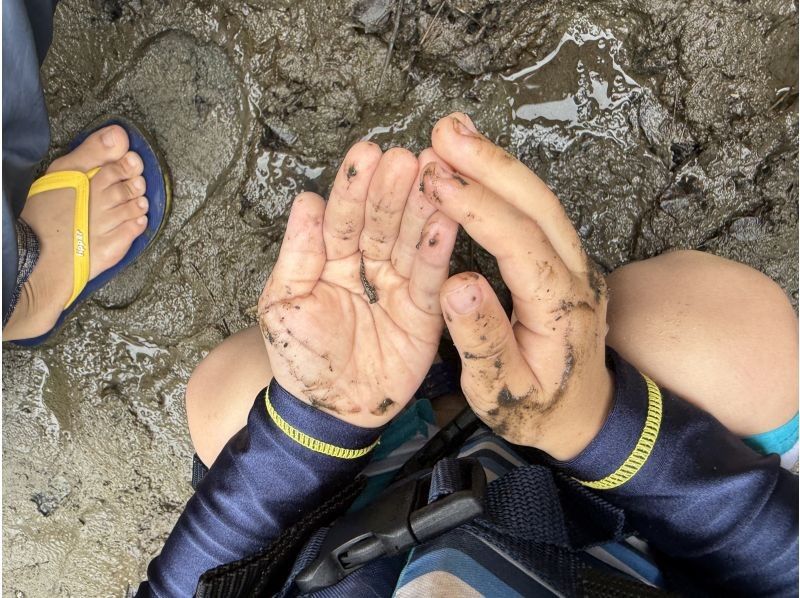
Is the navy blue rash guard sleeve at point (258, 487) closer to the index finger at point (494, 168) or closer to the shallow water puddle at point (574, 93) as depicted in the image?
the index finger at point (494, 168)

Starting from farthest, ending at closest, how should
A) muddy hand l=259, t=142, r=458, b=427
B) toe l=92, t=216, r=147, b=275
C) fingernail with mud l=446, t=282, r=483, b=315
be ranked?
toe l=92, t=216, r=147, b=275, muddy hand l=259, t=142, r=458, b=427, fingernail with mud l=446, t=282, r=483, b=315

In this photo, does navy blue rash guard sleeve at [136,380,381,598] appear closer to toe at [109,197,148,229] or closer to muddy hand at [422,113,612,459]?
muddy hand at [422,113,612,459]

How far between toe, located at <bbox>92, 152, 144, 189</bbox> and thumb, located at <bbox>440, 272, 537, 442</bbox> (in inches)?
36.5

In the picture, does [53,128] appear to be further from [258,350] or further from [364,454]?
[364,454]

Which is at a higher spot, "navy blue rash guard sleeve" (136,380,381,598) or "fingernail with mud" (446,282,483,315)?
"fingernail with mud" (446,282,483,315)

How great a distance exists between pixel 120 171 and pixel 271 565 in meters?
0.94

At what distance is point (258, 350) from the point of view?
110 centimetres

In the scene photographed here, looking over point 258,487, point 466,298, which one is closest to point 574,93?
point 466,298

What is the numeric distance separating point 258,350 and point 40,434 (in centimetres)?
73

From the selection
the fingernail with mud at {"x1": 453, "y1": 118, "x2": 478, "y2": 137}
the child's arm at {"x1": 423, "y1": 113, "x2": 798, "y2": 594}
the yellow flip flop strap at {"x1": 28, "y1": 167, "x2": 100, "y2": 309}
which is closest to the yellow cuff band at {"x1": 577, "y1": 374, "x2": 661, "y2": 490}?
the child's arm at {"x1": 423, "y1": 113, "x2": 798, "y2": 594}

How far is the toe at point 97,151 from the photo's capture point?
131 cm

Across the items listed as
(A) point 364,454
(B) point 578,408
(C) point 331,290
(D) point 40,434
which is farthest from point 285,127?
(D) point 40,434

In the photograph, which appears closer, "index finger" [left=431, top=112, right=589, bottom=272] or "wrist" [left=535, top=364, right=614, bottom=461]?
"index finger" [left=431, top=112, right=589, bottom=272]

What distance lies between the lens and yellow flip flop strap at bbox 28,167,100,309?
1346 millimetres
